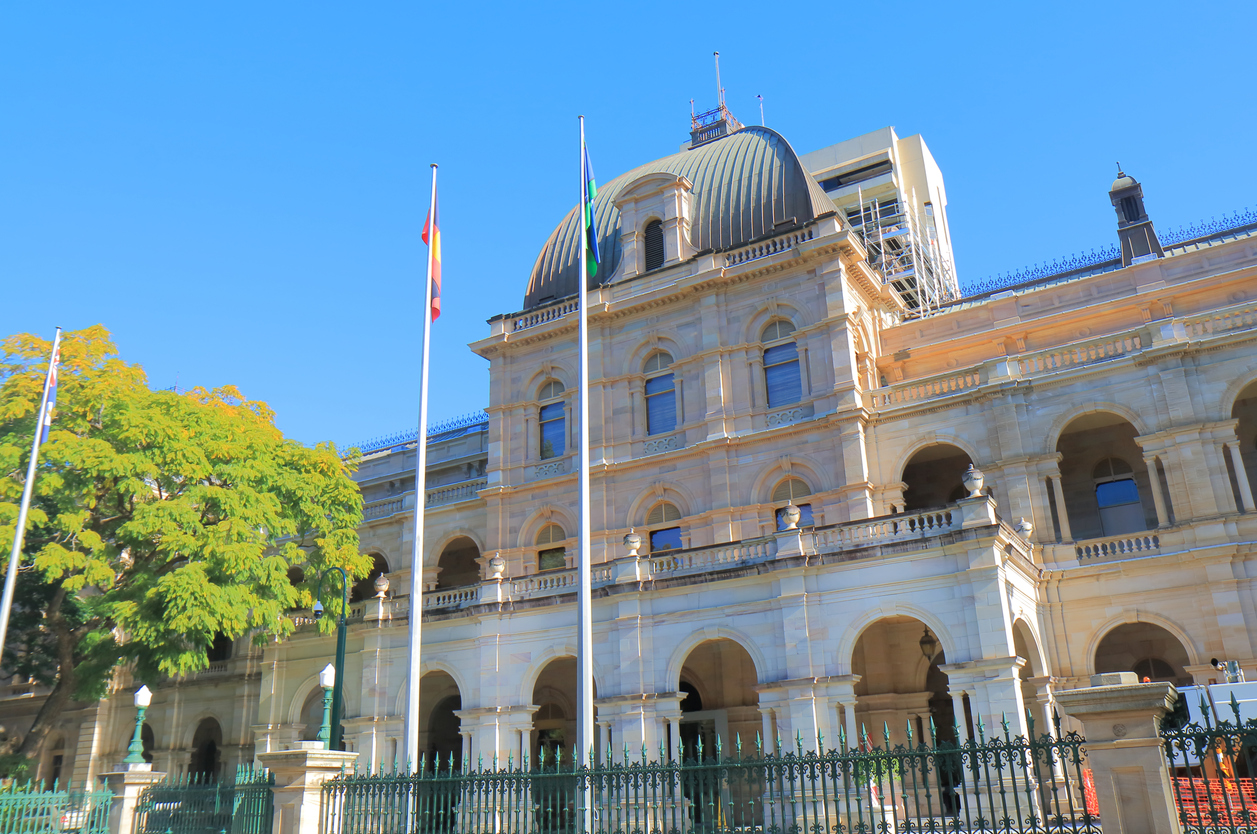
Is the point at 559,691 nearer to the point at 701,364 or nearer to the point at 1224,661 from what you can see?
the point at 701,364

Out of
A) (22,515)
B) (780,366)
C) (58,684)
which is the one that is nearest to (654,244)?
(780,366)

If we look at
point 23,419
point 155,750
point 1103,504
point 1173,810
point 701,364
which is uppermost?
point 701,364

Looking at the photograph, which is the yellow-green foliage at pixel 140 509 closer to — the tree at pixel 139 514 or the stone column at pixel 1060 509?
the tree at pixel 139 514

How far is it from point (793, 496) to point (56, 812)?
2010 centimetres

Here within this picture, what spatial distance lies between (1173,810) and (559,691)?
24.2 m

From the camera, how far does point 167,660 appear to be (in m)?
25.6

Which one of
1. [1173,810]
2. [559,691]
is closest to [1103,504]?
[559,691]

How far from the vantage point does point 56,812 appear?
64.4 feet

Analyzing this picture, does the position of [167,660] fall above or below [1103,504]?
below

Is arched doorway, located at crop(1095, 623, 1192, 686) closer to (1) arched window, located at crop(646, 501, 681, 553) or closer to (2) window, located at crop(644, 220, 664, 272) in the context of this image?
(1) arched window, located at crop(646, 501, 681, 553)

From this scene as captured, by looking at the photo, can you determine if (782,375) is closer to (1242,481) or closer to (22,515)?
(1242,481)

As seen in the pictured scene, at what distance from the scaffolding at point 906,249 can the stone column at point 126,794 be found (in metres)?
34.7

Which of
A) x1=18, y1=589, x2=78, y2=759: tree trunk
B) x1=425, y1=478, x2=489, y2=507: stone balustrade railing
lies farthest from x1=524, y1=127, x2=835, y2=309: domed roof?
x1=18, y1=589, x2=78, y2=759: tree trunk

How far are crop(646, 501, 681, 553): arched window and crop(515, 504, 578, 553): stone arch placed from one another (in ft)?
10.8
